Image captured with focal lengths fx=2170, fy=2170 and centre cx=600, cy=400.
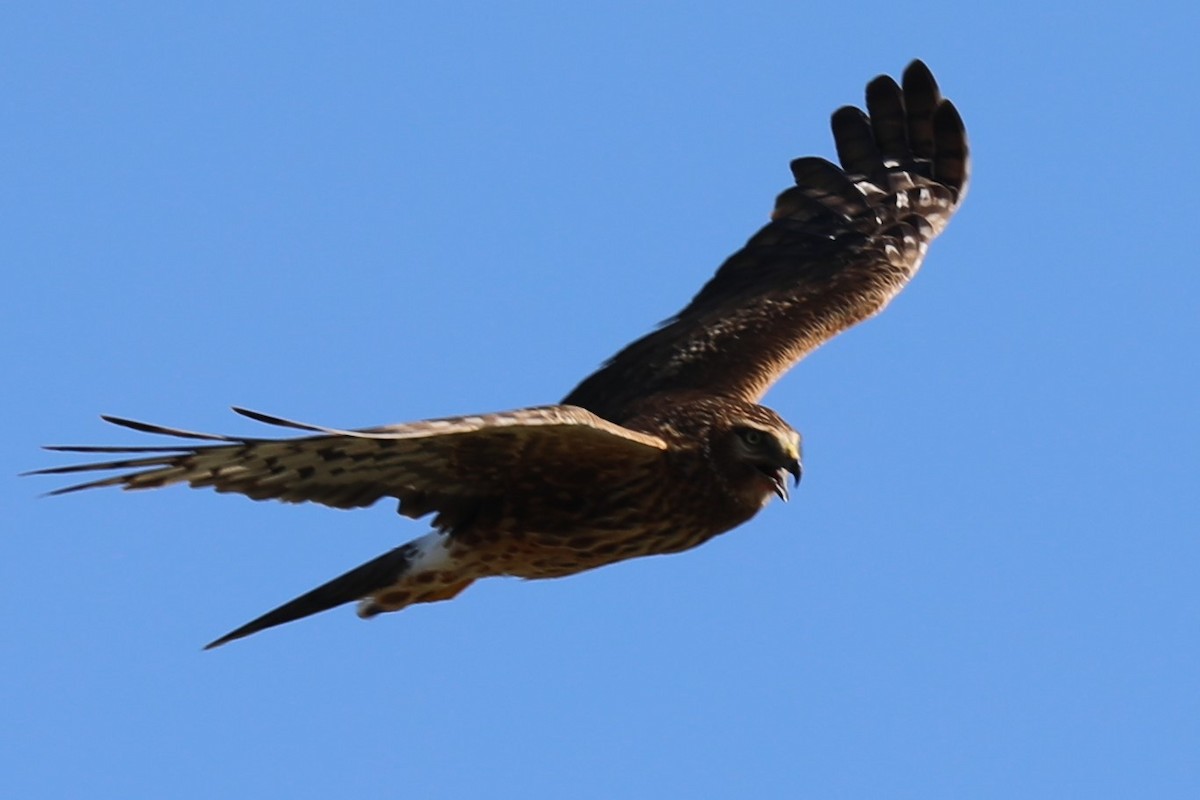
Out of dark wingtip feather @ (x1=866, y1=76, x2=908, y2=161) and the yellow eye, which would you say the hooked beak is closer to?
the yellow eye

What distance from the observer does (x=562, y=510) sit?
768 cm

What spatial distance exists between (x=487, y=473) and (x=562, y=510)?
0.30 m

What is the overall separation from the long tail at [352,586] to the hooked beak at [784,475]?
4.52ft

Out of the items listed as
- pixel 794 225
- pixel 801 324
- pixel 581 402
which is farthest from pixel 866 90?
pixel 581 402

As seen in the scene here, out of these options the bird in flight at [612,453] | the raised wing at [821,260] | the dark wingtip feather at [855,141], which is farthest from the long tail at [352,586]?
the dark wingtip feather at [855,141]

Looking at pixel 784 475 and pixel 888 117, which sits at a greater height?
pixel 888 117

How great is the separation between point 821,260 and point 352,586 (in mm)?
3215

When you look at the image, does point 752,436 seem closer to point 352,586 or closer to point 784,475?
point 784,475

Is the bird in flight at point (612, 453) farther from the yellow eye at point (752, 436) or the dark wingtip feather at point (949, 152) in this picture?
the dark wingtip feather at point (949, 152)

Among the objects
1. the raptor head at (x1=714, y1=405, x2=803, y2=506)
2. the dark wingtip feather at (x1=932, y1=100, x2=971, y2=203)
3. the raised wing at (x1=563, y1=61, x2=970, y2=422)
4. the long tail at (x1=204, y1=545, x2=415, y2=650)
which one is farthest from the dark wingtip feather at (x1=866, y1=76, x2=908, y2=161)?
the long tail at (x1=204, y1=545, x2=415, y2=650)

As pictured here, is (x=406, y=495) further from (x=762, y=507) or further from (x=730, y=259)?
(x=730, y=259)

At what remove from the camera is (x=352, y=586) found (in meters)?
8.16

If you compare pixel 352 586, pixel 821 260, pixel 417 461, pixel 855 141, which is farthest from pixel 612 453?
pixel 855 141

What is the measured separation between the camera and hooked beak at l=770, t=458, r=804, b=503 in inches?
311
